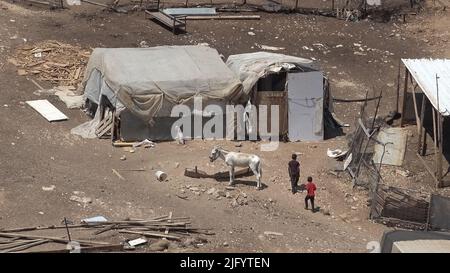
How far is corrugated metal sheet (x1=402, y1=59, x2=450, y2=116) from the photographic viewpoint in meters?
17.6

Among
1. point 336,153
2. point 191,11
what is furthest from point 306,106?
point 191,11

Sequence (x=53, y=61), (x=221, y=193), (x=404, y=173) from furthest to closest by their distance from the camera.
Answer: (x=53, y=61) → (x=404, y=173) → (x=221, y=193)

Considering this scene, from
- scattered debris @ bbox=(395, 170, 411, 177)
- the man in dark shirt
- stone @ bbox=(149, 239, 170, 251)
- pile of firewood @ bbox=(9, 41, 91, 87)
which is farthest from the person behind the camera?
pile of firewood @ bbox=(9, 41, 91, 87)

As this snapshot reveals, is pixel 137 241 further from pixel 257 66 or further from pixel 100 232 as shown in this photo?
pixel 257 66

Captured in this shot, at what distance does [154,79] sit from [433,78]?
6992mm

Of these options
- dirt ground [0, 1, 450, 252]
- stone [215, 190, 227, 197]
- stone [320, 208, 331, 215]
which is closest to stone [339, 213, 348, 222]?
dirt ground [0, 1, 450, 252]

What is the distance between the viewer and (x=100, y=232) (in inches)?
541

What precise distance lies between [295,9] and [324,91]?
853 cm

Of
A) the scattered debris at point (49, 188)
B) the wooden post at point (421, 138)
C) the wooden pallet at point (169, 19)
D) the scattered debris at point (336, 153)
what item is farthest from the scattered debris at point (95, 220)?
the wooden pallet at point (169, 19)

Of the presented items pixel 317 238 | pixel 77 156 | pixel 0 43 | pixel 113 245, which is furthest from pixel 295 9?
pixel 113 245

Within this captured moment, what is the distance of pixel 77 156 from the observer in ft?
57.4

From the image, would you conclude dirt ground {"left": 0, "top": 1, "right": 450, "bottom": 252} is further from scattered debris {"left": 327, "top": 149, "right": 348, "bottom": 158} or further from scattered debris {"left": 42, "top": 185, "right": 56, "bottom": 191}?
scattered debris {"left": 327, "top": 149, "right": 348, "bottom": 158}

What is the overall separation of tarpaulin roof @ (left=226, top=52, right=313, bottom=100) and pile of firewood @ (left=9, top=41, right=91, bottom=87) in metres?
4.69
